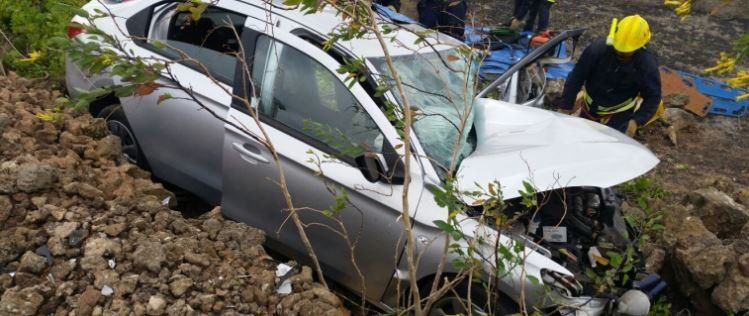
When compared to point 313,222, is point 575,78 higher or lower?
higher

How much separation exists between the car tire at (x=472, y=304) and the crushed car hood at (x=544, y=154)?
1.87 feet

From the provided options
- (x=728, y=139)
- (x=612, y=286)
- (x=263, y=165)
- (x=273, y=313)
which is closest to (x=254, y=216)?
(x=263, y=165)

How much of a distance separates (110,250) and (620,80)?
3.67m

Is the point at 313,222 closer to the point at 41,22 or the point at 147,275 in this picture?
the point at 147,275

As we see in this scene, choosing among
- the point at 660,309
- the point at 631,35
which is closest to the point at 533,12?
the point at 631,35

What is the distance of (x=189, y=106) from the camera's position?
3.42 m

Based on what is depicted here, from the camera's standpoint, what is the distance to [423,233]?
9.77 ft

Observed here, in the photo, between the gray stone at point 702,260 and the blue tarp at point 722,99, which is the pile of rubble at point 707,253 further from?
the blue tarp at point 722,99

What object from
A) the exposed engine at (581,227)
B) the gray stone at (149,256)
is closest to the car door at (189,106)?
the gray stone at (149,256)

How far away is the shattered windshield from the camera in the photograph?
317cm

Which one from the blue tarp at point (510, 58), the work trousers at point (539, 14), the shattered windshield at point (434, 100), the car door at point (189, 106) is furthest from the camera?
the work trousers at point (539, 14)

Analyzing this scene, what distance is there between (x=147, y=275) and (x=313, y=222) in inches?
35.7

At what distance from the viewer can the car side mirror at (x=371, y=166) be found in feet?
9.41

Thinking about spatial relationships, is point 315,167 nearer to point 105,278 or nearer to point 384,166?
point 384,166
